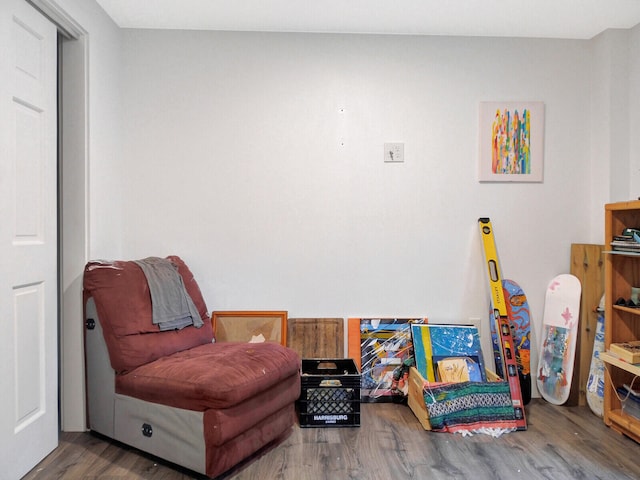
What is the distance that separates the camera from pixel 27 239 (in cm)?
203

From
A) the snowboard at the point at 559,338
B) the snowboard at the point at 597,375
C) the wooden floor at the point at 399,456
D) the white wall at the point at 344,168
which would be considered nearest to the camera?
the wooden floor at the point at 399,456

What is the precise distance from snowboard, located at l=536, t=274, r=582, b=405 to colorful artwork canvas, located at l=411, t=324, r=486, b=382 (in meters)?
0.46

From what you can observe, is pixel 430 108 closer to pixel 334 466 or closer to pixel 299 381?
pixel 299 381

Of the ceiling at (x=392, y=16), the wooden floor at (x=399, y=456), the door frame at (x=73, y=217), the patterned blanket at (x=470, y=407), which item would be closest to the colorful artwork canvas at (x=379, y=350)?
the wooden floor at (x=399, y=456)

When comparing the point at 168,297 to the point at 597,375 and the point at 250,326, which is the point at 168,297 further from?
the point at 597,375

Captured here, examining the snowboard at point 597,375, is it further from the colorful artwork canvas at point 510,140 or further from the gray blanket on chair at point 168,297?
the gray blanket on chair at point 168,297

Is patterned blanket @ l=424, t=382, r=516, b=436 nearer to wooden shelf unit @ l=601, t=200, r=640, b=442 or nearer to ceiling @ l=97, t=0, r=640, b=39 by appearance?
wooden shelf unit @ l=601, t=200, r=640, b=442

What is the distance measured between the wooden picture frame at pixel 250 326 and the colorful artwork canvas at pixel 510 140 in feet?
5.37

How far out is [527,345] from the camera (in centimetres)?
296

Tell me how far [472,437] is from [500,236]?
50.7 inches

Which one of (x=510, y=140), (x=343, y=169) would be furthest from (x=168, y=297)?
(x=510, y=140)

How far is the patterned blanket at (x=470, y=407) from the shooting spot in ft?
8.09

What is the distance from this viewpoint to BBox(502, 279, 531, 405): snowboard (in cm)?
295

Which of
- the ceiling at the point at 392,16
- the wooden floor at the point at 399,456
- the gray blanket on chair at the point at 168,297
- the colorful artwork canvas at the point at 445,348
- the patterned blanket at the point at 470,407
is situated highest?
the ceiling at the point at 392,16
